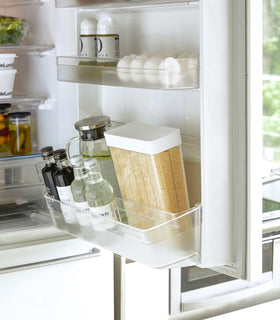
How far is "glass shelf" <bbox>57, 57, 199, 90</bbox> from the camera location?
1058 millimetres

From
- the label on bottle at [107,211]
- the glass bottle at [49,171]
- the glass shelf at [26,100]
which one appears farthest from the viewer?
the glass shelf at [26,100]

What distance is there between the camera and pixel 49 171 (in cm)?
127

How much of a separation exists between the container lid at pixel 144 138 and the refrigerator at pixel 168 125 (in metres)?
0.06

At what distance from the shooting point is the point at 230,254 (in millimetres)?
1118

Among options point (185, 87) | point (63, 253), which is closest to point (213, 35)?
point (185, 87)

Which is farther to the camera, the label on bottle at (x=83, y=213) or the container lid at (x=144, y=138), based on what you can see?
the label on bottle at (x=83, y=213)

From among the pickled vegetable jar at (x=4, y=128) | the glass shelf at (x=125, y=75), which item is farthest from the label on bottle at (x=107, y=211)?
the pickled vegetable jar at (x=4, y=128)

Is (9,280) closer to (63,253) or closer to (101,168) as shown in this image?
(63,253)

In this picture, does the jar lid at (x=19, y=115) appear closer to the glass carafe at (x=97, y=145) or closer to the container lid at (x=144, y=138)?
the glass carafe at (x=97, y=145)

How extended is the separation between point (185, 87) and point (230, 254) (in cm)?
33

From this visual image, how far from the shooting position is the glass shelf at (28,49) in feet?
5.28

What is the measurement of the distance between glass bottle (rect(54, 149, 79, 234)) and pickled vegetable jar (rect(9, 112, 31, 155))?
0.41 metres

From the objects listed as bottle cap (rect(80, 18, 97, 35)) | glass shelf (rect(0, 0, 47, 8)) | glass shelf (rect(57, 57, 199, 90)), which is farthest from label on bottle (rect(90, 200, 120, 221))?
glass shelf (rect(0, 0, 47, 8))

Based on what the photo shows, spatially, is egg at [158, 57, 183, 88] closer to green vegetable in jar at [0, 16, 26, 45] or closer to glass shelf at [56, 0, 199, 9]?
glass shelf at [56, 0, 199, 9]
